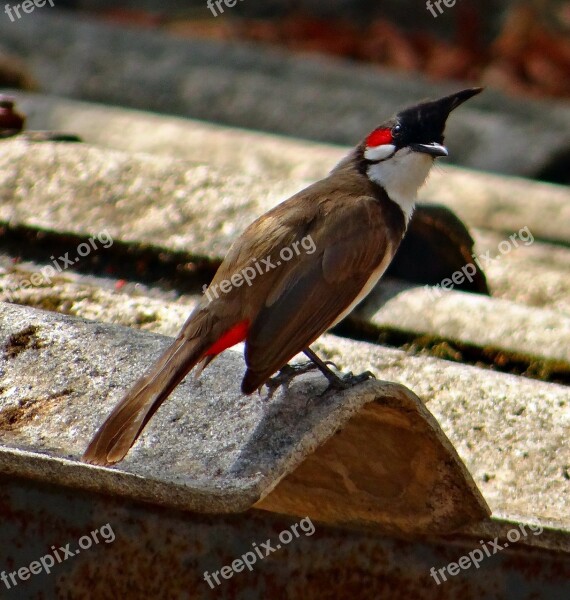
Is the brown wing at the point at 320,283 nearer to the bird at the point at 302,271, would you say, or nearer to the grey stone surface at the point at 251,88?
the bird at the point at 302,271

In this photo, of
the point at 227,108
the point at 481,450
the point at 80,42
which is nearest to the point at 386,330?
the point at 481,450

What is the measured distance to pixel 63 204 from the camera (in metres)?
3.55

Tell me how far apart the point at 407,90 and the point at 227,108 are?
921 mm

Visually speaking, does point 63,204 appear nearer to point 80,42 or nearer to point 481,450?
point 481,450
